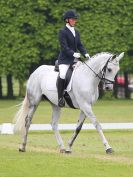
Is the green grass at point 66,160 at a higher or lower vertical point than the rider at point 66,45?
lower

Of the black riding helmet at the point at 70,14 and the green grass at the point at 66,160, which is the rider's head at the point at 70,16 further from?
the green grass at the point at 66,160

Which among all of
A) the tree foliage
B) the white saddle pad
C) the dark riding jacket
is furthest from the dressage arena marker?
the tree foliage

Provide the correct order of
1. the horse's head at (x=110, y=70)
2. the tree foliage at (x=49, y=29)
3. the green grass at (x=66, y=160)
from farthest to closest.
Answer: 1. the tree foliage at (x=49, y=29)
2. the horse's head at (x=110, y=70)
3. the green grass at (x=66, y=160)

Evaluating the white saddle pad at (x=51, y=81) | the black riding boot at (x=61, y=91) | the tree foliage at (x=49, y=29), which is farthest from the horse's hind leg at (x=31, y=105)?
the tree foliage at (x=49, y=29)

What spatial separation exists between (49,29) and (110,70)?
83.7ft

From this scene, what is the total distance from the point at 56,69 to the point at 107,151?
255cm

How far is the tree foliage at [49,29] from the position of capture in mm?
42250

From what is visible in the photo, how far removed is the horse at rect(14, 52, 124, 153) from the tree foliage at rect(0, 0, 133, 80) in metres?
23.3

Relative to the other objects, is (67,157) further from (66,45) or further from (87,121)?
(87,121)

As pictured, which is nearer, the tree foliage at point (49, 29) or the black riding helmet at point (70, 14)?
the black riding helmet at point (70, 14)

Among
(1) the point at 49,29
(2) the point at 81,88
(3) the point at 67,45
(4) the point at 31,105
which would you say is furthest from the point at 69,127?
(1) the point at 49,29

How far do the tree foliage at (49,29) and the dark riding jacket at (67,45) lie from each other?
24.1 meters

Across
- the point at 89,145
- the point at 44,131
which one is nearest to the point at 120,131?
the point at 44,131

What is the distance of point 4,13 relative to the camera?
4225 cm
